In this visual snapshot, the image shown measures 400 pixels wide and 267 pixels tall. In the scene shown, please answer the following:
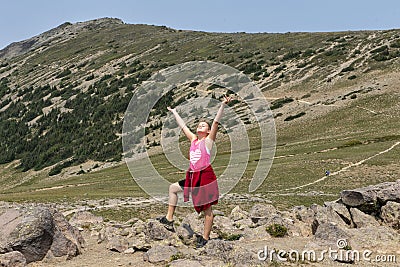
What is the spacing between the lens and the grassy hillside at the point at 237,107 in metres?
42.6

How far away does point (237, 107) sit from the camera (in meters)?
101

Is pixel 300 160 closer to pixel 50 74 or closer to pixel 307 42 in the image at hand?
pixel 307 42

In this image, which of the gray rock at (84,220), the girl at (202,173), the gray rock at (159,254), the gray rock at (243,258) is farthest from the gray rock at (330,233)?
the gray rock at (84,220)

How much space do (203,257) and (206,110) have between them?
6716 cm

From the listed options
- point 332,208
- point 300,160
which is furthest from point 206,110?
point 332,208

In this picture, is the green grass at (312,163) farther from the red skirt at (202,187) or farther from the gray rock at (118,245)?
the red skirt at (202,187)

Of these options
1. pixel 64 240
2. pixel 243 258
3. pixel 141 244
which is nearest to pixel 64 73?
pixel 64 240

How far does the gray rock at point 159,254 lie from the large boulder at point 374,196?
25.7 feet

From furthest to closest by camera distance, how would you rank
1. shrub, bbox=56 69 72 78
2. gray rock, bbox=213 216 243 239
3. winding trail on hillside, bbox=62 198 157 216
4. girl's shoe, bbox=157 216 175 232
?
shrub, bbox=56 69 72 78
winding trail on hillside, bbox=62 198 157 216
gray rock, bbox=213 216 243 239
girl's shoe, bbox=157 216 175 232

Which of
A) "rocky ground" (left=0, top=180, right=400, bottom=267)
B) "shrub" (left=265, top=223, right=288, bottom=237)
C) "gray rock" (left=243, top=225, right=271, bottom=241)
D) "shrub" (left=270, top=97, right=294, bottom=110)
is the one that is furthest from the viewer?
"shrub" (left=270, top=97, right=294, bottom=110)

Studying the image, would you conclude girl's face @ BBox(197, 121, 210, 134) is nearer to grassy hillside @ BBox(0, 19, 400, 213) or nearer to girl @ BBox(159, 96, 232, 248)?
girl @ BBox(159, 96, 232, 248)

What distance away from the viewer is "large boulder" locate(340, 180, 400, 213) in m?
16.1

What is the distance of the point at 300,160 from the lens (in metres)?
47.8

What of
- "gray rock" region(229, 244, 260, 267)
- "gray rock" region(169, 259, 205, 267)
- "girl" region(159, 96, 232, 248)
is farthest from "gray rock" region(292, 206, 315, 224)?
"gray rock" region(169, 259, 205, 267)
